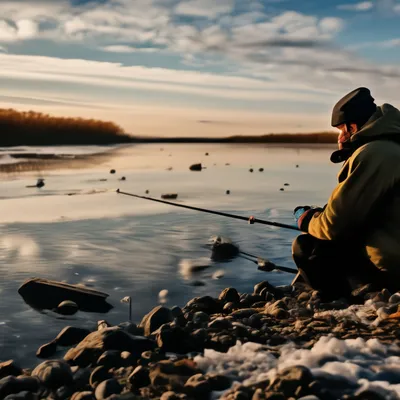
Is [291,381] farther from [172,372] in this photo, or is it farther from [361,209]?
[361,209]

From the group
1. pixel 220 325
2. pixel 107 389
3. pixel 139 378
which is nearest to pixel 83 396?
pixel 107 389

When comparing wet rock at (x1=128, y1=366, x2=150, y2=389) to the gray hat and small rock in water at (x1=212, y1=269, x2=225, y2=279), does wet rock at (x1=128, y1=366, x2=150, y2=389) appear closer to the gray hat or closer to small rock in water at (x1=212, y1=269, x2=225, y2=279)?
the gray hat

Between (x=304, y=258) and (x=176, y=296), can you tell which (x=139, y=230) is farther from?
(x=304, y=258)

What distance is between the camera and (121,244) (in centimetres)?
1345

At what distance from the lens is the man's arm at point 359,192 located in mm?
5953

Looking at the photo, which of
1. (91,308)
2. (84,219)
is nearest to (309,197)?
(84,219)

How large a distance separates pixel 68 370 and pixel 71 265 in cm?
591

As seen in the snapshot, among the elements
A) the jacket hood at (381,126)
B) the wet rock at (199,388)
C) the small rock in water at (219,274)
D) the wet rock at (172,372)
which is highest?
the jacket hood at (381,126)

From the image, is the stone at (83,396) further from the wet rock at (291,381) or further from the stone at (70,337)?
the stone at (70,337)

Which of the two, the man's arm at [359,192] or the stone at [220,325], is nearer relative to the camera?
the man's arm at [359,192]

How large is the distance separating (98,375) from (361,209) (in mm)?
2934

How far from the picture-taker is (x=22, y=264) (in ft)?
37.1

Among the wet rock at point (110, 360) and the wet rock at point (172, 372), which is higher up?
the wet rock at point (172, 372)

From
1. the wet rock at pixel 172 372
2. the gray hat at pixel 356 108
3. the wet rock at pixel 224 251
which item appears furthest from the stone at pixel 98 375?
the wet rock at pixel 224 251
